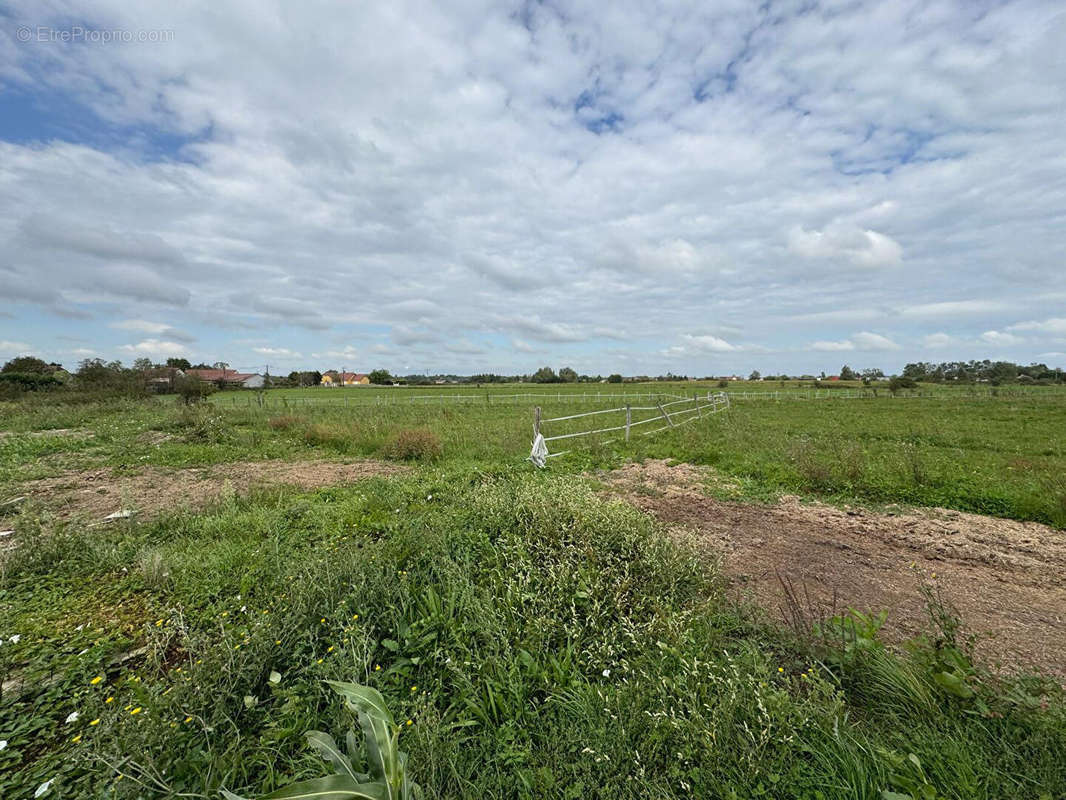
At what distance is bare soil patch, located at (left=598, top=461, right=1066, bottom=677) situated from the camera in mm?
3562

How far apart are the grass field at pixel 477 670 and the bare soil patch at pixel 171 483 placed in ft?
4.23

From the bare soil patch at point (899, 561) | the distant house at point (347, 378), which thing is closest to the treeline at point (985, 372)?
the bare soil patch at point (899, 561)

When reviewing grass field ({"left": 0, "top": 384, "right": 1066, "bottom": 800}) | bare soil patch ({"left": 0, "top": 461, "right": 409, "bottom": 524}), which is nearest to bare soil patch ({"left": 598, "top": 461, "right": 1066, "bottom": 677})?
grass field ({"left": 0, "top": 384, "right": 1066, "bottom": 800})

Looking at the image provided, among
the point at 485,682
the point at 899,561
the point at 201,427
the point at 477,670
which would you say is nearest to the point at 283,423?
the point at 201,427

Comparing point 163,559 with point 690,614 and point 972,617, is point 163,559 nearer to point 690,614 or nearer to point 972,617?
point 690,614

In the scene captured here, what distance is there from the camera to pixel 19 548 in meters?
4.32

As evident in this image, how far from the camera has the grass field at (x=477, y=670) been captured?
2.16 metres

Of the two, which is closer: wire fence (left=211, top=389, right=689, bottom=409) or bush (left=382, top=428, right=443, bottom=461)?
bush (left=382, top=428, right=443, bottom=461)

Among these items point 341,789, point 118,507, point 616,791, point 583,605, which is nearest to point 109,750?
point 341,789

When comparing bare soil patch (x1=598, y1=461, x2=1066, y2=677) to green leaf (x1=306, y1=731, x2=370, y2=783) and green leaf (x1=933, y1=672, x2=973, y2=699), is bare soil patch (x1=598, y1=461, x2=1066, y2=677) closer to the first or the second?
green leaf (x1=933, y1=672, x2=973, y2=699)

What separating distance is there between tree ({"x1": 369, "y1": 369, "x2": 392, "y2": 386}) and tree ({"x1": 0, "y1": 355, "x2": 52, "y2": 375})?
71455 mm

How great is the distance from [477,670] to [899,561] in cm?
519

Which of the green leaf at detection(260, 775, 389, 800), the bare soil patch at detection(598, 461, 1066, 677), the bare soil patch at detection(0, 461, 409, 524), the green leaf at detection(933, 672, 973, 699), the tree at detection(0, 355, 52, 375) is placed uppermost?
the tree at detection(0, 355, 52, 375)

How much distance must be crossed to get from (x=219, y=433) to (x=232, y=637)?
41.5 feet
